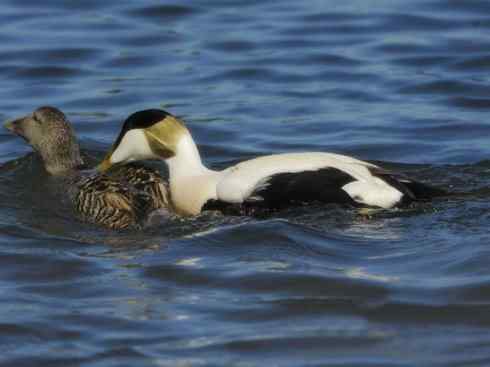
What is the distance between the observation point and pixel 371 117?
37.1 ft

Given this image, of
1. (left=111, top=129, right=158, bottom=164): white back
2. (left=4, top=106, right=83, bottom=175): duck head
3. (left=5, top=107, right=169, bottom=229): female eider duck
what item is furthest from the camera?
(left=4, top=106, right=83, bottom=175): duck head

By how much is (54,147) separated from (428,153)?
2.86 m

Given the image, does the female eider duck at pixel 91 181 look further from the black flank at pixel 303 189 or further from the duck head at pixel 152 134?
the black flank at pixel 303 189

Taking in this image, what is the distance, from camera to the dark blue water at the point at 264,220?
627cm

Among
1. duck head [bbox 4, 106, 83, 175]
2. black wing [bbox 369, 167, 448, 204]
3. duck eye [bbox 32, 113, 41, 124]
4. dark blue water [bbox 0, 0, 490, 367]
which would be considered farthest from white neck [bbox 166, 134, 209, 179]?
duck eye [bbox 32, 113, 41, 124]

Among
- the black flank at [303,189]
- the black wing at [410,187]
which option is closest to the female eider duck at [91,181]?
the black flank at [303,189]

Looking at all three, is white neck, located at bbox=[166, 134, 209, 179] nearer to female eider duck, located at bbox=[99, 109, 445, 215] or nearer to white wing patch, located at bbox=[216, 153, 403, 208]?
female eider duck, located at bbox=[99, 109, 445, 215]

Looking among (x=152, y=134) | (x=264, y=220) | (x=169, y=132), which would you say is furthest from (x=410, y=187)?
(x=152, y=134)

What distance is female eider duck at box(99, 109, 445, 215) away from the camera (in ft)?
26.8

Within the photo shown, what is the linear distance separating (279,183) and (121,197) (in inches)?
41.7

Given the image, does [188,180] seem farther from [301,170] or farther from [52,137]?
[52,137]

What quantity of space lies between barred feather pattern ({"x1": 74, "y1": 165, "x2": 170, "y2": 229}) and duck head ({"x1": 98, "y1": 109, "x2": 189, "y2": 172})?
0.60ft

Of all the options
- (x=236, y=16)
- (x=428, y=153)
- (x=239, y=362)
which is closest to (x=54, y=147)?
(x=428, y=153)

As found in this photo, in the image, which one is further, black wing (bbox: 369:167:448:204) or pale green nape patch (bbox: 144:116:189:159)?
pale green nape patch (bbox: 144:116:189:159)
